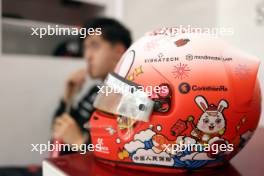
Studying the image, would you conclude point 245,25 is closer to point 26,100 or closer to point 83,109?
point 83,109

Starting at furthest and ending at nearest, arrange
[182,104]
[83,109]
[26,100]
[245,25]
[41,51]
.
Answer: [41,51] → [26,100] → [83,109] → [245,25] → [182,104]

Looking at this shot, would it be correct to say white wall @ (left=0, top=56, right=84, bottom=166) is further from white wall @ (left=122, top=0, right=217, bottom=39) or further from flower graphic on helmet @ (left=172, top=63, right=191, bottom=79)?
flower graphic on helmet @ (left=172, top=63, right=191, bottom=79)

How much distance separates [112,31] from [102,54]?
0.32 feet

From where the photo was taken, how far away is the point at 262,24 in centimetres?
90

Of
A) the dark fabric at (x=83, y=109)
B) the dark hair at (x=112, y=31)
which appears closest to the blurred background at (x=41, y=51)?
the dark fabric at (x=83, y=109)

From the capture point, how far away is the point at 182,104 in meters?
0.43

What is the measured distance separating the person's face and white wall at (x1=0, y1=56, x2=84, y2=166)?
37 cm

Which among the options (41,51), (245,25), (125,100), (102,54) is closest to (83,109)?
(102,54)

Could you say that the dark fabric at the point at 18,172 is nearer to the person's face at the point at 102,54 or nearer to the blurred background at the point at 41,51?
the blurred background at the point at 41,51

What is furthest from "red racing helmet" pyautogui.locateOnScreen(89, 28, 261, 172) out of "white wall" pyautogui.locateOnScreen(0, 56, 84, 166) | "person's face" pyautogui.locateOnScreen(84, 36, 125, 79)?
"white wall" pyautogui.locateOnScreen(0, 56, 84, 166)

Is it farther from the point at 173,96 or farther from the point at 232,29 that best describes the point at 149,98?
the point at 232,29

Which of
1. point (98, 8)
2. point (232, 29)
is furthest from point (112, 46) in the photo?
point (98, 8)

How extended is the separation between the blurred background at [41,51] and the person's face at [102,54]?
0.34 metres

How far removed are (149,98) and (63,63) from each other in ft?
3.53
